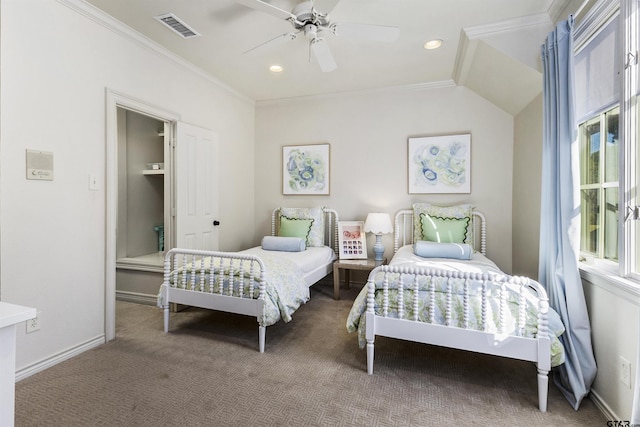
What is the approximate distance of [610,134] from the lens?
1.87 m

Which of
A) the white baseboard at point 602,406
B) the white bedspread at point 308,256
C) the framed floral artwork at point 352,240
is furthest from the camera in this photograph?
the framed floral artwork at point 352,240

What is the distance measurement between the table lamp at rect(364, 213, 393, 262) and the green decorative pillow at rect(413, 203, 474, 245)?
1.01 ft

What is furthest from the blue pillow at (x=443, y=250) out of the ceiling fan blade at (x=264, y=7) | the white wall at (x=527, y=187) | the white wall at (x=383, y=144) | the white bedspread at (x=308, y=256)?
the ceiling fan blade at (x=264, y=7)

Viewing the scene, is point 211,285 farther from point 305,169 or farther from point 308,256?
point 305,169

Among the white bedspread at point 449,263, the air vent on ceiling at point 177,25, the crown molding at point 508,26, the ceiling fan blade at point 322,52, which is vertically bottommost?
the white bedspread at point 449,263

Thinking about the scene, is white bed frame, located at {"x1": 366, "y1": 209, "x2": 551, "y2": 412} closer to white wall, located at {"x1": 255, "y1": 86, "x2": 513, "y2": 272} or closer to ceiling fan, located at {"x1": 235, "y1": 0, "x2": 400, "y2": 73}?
ceiling fan, located at {"x1": 235, "y1": 0, "x2": 400, "y2": 73}

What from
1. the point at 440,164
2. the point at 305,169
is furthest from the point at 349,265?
the point at 440,164

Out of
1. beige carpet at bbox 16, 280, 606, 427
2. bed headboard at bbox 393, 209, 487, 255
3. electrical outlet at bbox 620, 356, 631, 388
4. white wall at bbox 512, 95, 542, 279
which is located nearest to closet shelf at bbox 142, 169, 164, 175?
beige carpet at bbox 16, 280, 606, 427

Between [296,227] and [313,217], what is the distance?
261 millimetres

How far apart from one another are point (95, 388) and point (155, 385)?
363 mm

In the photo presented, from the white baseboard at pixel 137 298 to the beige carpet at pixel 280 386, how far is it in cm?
77

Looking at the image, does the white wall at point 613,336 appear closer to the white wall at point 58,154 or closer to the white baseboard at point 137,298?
the white wall at point 58,154

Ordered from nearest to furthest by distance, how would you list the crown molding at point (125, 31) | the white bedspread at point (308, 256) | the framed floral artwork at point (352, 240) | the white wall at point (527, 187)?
the crown molding at point (125, 31), the white wall at point (527, 187), the white bedspread at point (308, 256), the framed floral artwork at point (352, 240)

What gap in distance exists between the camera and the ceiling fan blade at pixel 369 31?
2219 mm
